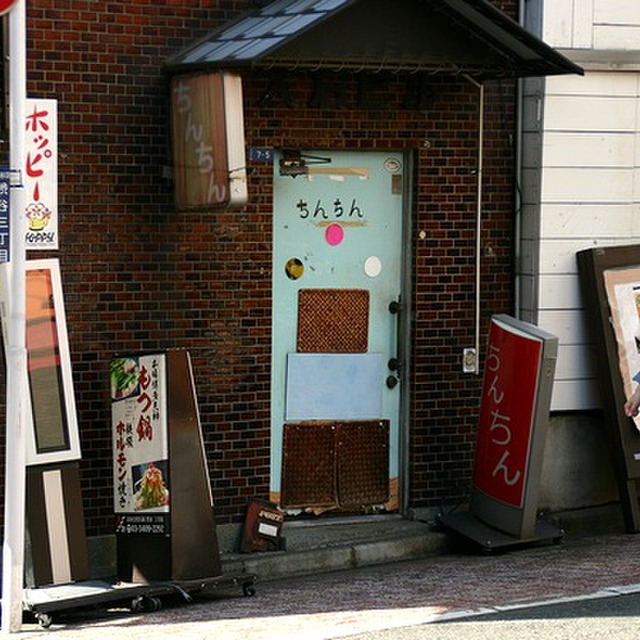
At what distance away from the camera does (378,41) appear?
1116cm

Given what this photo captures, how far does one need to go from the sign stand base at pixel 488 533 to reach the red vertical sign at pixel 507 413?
0.80 feet

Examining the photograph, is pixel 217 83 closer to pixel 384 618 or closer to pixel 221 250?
pixel 221 250

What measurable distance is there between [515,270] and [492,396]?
48.0 inches

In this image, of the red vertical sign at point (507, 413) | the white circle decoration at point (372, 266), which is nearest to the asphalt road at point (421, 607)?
→ the red vertical sign at point (507, 413)

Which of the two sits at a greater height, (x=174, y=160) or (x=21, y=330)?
(x=174, y=160)

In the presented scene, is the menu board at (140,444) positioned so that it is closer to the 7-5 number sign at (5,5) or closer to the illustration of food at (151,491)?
the illustration of food at (151,491)

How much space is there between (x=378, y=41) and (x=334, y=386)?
261 cm

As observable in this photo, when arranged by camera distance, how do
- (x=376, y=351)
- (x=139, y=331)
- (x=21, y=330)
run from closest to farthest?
(x=21, y=330)
(x=139, y=331)
(x=376, y=351)

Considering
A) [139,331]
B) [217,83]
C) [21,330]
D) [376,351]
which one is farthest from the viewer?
[376,351]

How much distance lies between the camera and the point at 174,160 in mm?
11156

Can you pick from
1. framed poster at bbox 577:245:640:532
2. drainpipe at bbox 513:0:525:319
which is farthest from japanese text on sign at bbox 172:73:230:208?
framed poster at bbox 577:245:640:532

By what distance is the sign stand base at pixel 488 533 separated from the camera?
11.8 metres

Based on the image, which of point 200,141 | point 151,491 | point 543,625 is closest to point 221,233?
point 200,141

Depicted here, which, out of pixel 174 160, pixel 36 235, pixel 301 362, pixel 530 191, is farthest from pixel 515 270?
pixel 36 235
